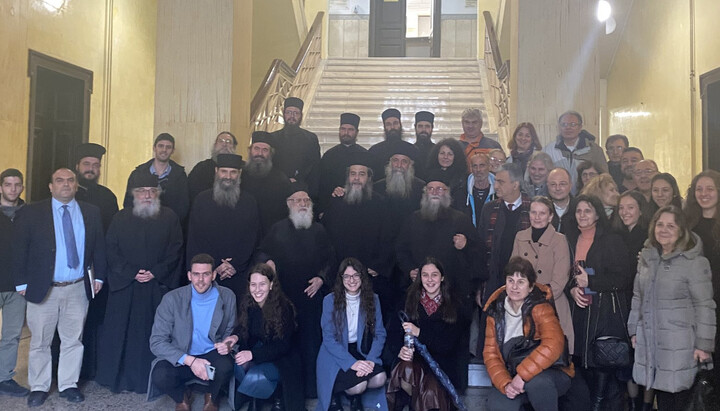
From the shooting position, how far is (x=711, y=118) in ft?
25.7

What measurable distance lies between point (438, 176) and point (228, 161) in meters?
1.60

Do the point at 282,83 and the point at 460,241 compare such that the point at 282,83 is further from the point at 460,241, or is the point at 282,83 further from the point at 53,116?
the point at 460,241

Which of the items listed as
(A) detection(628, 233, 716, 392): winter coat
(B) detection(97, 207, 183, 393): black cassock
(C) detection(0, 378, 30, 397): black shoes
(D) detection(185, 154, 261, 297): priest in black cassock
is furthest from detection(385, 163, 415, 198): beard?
(C) detection(0, 378, 30, 397): black shoes

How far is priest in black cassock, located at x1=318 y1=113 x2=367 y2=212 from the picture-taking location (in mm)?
6113

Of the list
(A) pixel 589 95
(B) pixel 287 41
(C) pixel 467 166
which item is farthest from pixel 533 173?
(B) pixel 287 41

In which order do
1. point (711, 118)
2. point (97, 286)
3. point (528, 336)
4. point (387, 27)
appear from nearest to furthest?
1. point (528, 336)
2. point (97, 286)
3. point (711, 118)
4. point (387, 27)

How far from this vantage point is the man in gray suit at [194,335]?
171 inches

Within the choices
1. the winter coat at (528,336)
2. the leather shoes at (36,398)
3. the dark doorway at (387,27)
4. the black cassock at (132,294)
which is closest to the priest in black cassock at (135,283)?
the black cassock at (132,294)

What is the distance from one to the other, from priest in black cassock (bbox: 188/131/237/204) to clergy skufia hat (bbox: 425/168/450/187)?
5.59 feet

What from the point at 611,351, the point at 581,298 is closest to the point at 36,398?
the point at 581,298

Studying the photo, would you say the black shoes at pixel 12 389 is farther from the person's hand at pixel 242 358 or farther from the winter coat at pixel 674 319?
the winter coat at pixel 674 319

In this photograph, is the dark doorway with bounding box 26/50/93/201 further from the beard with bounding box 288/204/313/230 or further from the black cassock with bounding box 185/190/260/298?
the beard with bounding box 288/204/313/230

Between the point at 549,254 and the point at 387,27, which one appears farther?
the point at 387,27

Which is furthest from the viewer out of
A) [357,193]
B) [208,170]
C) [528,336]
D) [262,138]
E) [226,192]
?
[262,138]
